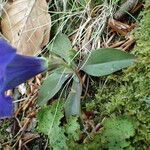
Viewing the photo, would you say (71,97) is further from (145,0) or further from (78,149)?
(145,0)

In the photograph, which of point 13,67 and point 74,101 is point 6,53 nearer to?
point 13,67

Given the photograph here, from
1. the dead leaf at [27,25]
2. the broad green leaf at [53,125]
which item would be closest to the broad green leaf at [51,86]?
the broad green leaf at [53,125]

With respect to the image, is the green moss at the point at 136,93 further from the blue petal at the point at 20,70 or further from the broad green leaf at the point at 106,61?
the blue petal at the point at 20,70

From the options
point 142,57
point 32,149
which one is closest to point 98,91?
point 142,57

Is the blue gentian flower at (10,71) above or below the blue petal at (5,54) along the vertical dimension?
below

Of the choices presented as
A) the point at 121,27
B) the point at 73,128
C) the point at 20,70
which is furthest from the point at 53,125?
the point at 121,27
